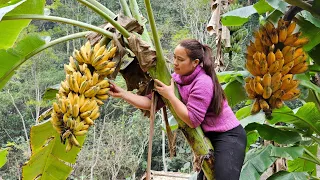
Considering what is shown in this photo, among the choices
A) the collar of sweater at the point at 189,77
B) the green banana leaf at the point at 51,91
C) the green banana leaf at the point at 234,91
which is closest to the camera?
the collar of sweater at the point at 189,77

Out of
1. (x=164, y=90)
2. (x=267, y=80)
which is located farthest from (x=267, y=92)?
(x=164, y=90)

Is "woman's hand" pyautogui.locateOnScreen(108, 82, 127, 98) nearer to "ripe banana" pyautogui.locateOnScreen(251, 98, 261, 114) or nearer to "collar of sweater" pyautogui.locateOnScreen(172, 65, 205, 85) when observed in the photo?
"collar of sweater" pyautogui.locateOnScreen(172, 65, 205, 85)

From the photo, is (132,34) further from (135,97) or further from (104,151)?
(104,151)

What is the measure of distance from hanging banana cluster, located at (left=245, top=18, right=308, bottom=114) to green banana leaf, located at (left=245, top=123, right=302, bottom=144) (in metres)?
0.38

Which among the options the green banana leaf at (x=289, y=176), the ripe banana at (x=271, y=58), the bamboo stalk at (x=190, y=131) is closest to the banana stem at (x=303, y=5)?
the ripe banana at (x=271, y=58)

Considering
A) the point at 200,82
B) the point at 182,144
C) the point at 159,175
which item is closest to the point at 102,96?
the point at 200,82

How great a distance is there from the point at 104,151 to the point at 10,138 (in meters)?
2.71

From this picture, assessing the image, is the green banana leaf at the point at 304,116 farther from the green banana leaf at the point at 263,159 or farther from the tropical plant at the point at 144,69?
the green banana leaf at the point at 263,159

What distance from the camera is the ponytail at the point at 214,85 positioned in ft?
3.24

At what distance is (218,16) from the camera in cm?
146

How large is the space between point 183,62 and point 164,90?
107 millimetres

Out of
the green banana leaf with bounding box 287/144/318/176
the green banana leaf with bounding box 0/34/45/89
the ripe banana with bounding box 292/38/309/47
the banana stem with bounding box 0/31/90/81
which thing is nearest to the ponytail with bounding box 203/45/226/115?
the ripe banana with bounding box 292/38/309/47

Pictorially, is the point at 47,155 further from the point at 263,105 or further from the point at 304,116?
the point at 304,116

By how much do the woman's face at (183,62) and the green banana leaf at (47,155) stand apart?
0.36 m
